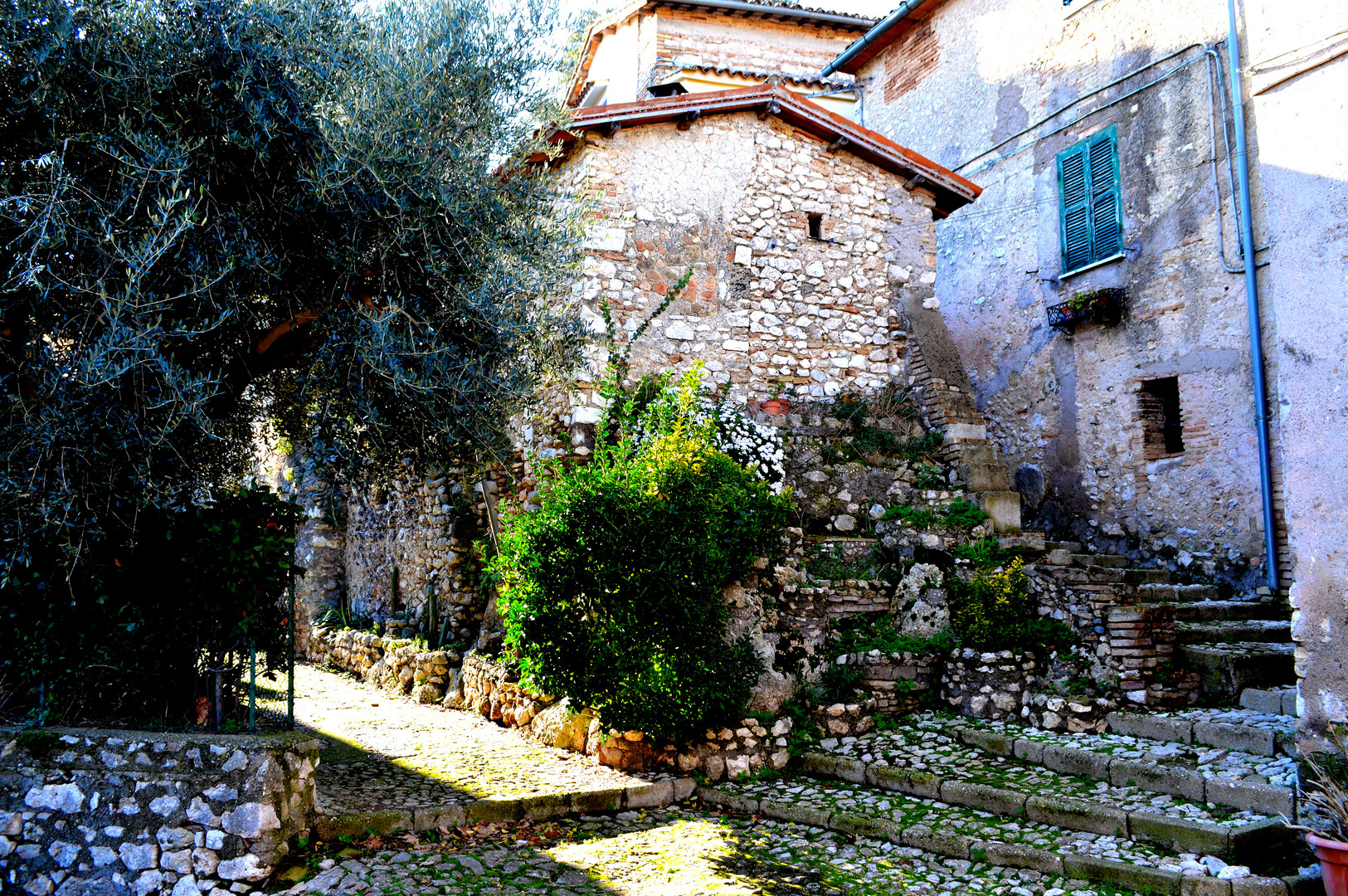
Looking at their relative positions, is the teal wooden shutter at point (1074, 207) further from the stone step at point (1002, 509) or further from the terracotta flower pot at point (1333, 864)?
the terracotta flower pot at point (1333, 864)

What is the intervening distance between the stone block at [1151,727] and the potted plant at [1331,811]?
4.32 ft

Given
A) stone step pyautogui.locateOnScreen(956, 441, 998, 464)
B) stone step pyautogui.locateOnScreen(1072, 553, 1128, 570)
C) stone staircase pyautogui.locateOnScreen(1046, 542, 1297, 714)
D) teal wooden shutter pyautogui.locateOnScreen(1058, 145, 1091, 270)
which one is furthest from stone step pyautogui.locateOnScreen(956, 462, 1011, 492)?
teal wooden shutter pyautogui.locateOnScreen(1058, 145, 1091, 270)

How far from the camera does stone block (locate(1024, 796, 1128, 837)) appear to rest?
5.46 meters

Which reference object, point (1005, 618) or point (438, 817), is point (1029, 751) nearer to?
point (1005, 618)

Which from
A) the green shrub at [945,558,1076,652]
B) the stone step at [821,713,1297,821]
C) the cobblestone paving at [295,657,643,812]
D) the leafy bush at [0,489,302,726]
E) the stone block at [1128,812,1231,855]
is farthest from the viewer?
the green shrub at [945,558,1076,652]

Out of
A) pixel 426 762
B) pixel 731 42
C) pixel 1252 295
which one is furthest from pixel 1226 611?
pixel 731 42

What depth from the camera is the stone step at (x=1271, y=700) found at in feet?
21.1

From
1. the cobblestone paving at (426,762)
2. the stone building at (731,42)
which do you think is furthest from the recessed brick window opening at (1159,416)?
the stone building at (731,42)

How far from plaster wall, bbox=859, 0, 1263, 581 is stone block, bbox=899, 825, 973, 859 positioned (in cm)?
561

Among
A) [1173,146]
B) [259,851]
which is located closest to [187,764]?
[259,851]

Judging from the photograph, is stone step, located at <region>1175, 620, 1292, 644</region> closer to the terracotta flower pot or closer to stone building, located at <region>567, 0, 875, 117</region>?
the terracotta flower pot

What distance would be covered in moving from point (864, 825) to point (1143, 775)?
1883mm

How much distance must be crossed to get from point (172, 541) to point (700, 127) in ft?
23.3

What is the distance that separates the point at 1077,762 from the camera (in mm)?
6301
